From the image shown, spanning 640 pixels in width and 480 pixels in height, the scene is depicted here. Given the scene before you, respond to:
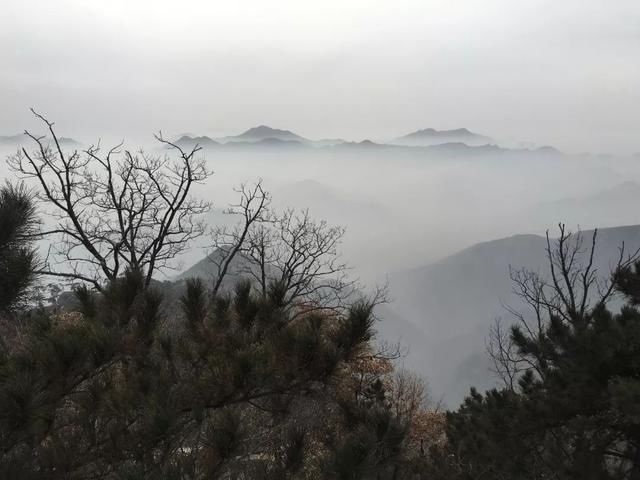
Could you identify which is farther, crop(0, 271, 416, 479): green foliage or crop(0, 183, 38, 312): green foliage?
crop(0, 183, 38, 312): green foliage

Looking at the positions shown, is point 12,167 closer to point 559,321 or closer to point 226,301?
point 226,301

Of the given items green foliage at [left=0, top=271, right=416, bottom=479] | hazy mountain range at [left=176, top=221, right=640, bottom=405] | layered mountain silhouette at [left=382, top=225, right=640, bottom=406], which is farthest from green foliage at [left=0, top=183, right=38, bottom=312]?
hazy mountain range at [left=176, top=221, right=640, bottom=405]

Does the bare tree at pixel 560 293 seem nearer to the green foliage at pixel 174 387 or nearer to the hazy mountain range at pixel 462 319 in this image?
the green foliage at pixel 174 387

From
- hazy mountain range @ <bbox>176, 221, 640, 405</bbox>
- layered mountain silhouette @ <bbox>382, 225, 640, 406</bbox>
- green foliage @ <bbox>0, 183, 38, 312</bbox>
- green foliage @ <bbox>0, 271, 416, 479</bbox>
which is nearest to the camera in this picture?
green foliage @ <bbox>0, 271, 416, 479</bbox>

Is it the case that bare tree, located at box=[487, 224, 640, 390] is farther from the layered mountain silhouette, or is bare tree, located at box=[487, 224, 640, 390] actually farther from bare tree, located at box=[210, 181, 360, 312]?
the layered mountain silhouette

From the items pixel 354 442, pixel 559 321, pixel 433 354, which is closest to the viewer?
pixel 354 442

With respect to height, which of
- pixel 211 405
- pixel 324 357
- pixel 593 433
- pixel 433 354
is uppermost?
pixel 324 357

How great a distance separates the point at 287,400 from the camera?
11.1 ft

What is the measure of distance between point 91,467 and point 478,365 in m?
127

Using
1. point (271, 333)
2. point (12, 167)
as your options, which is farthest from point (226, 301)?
point (12, 167)

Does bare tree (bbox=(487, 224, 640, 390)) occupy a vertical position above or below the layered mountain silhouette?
above

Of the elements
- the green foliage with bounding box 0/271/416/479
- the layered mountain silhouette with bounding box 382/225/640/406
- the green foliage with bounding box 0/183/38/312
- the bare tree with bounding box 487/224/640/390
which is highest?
the green foliage with bounding box 0/183/38/312

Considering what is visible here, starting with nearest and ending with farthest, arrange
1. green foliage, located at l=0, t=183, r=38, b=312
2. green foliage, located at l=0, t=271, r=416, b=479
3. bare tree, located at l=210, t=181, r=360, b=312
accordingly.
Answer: green foliage, located at l=0, t=271, r=416, b=479, green foliage, located at l=0, t=183, r=38, b=312, bare tree, located at l=210, t=181, r=360, b=312

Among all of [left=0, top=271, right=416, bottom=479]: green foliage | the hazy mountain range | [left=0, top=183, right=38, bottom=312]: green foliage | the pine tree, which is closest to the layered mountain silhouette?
the hazy mountain range
